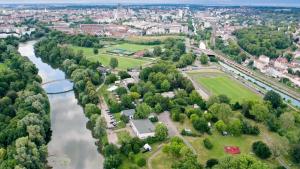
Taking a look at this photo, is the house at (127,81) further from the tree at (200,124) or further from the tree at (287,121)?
the tree at (287,121)

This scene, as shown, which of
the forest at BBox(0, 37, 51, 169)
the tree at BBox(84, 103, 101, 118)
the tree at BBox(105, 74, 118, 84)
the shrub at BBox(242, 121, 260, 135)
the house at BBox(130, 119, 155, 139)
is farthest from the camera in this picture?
the tree at BBox(105, 74, 118, 84)

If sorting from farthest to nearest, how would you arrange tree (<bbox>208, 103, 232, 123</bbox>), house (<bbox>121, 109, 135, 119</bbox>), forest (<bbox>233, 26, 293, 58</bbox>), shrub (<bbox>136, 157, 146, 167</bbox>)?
1. forest (<bbox>233, 26, 293, 58</bbox>)
2. house (<bbox>121, 109, 135, 119</bbox>)
3. tree (<bbox>208, 103, 232, 123</bbox>)
4. shrub (<bbox>136, 157, 146, 167</bbox>)

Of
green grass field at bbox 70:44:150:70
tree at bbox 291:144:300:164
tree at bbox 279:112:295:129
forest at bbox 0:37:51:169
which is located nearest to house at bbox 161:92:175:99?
→ tree at bbox 279:112:295:129

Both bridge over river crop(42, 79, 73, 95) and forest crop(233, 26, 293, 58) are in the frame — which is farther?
forest crop(233, 26, 293, 58)

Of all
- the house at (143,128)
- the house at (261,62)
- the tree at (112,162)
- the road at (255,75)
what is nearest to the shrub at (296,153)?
the house at (143,128)

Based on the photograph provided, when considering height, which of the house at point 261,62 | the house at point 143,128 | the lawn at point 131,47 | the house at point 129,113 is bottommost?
the house at point 143,128

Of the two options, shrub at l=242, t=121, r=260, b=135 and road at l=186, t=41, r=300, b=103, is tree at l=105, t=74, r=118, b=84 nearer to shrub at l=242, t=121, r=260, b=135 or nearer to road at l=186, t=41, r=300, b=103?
shrub at l=242, t=121, r=260, b=135

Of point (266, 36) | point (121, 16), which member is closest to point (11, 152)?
point (266, 36)
